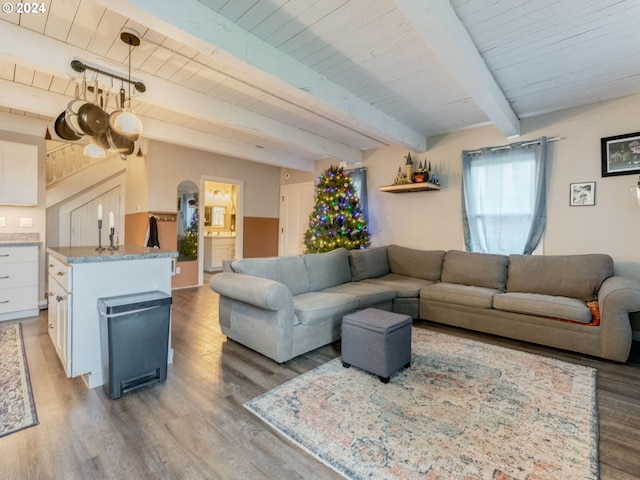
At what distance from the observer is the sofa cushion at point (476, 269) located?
12.3ft

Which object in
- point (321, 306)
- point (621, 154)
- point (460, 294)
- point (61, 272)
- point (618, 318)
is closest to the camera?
point (61, 272)

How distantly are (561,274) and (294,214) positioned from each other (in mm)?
4837

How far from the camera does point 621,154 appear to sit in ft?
10.9

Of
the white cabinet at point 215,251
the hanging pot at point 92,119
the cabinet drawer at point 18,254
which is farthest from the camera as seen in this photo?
the white cabinet at point 215,251

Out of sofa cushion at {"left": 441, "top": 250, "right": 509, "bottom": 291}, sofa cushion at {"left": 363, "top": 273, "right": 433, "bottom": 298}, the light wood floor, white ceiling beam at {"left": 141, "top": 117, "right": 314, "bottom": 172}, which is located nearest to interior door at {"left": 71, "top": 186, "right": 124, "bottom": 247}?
white ceiling beam at {"left": 141, "top": 117, "right": 314, "bottom": 172}

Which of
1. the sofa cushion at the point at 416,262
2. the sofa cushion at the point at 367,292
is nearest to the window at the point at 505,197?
the sofa cushion at the point at 416,262

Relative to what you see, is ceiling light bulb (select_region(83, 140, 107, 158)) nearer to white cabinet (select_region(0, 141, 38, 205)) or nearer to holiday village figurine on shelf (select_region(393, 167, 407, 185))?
white cabinet (select_region(0, 141, 38, 205))

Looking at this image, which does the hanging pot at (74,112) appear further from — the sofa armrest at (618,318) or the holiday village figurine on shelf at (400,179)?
the sofa armrest at (618,318)

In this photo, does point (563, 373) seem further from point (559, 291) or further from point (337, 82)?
point (337, 82)

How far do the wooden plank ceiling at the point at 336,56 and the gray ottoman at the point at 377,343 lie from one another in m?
1.95

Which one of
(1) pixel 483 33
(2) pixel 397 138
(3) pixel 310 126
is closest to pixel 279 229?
(3) pixel 310 126

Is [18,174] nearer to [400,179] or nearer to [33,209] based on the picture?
[33,209]

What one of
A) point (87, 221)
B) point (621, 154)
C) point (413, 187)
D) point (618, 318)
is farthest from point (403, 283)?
point (87, 221)

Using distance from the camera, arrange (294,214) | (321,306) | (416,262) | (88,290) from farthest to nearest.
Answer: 1. (294,214)
2. (416,262)
3. (321,306)
4. (88,290)
